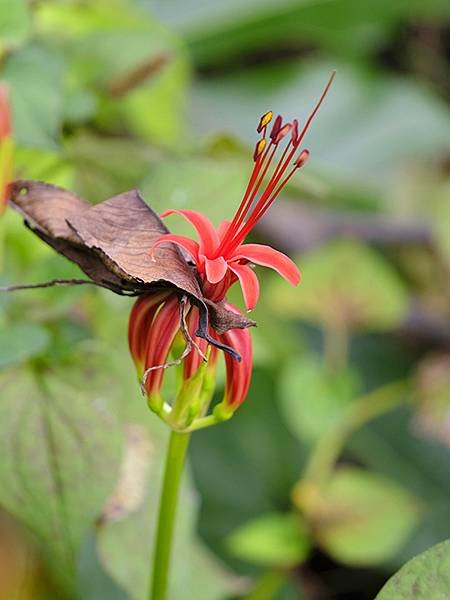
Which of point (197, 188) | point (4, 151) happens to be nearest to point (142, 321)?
point (4, 151)

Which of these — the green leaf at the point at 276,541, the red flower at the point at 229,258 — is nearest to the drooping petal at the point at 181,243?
the red flower at the point at 229,258

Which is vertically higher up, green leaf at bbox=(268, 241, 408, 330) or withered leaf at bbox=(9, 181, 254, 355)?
withered leaf at bbox=(9, 181, 254, 355)

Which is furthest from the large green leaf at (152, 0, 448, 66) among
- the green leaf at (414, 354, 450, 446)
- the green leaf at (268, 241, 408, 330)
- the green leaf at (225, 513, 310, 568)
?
the green leaf at (225, 513, 310, 568)

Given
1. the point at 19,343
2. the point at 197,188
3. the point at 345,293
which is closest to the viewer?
the point at 19,343

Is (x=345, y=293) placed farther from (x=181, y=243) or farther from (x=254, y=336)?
(x=181, y=243)

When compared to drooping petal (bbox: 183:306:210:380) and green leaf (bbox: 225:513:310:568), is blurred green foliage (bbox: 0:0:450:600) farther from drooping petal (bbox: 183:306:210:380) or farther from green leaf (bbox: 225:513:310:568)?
drooping petal (bbox: 183:306:210:380)

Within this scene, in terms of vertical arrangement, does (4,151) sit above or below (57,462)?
above

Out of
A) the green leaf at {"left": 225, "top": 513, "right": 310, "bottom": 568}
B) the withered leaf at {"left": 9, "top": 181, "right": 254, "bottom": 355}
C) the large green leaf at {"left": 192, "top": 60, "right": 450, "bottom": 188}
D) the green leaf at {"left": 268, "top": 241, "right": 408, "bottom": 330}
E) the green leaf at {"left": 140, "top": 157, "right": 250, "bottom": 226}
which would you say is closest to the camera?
the withered leaf at {"left": 9, "top": 181, "right": 254, "bottom": 355}
